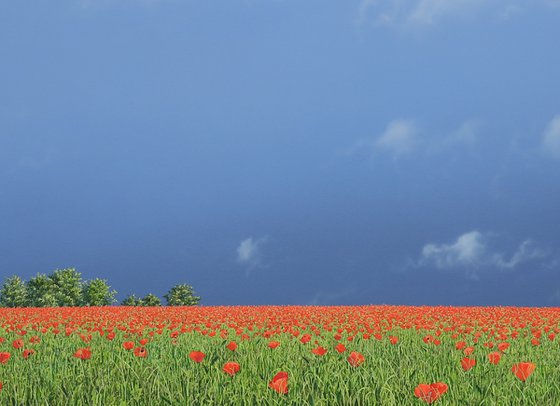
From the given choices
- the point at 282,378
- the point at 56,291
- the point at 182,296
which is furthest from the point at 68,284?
the point at 282,378

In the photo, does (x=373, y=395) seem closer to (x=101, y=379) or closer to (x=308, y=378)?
(x=308, y=378)

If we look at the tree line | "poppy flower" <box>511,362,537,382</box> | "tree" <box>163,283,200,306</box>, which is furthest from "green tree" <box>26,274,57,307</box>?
"poppy flower" <box>511,362,537,382</box>

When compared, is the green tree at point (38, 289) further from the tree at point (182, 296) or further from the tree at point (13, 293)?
the tree at point (182, 296)

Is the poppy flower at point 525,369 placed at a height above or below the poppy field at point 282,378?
below

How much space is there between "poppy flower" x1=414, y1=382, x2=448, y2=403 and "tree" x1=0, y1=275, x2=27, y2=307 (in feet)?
99.4

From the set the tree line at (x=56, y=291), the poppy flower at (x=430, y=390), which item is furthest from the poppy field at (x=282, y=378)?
the tree line at (x=56, y=291)

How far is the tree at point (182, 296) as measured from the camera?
33375 millimetres

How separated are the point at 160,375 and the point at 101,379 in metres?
0.52

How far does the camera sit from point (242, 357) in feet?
21.3

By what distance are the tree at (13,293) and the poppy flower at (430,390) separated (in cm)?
3030

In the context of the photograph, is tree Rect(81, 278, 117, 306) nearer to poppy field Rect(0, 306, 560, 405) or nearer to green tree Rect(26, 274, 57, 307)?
green tree Rect(26, 274, 57, 307)

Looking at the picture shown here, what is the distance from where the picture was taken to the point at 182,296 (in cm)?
3381

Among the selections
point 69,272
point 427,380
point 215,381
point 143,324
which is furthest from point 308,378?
point 69,272

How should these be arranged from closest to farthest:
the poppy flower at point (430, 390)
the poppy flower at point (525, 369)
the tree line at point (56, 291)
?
the poppy flower at point (430, 390), the poppy flower at point (525, 369), the tree line at point (56, 291)
